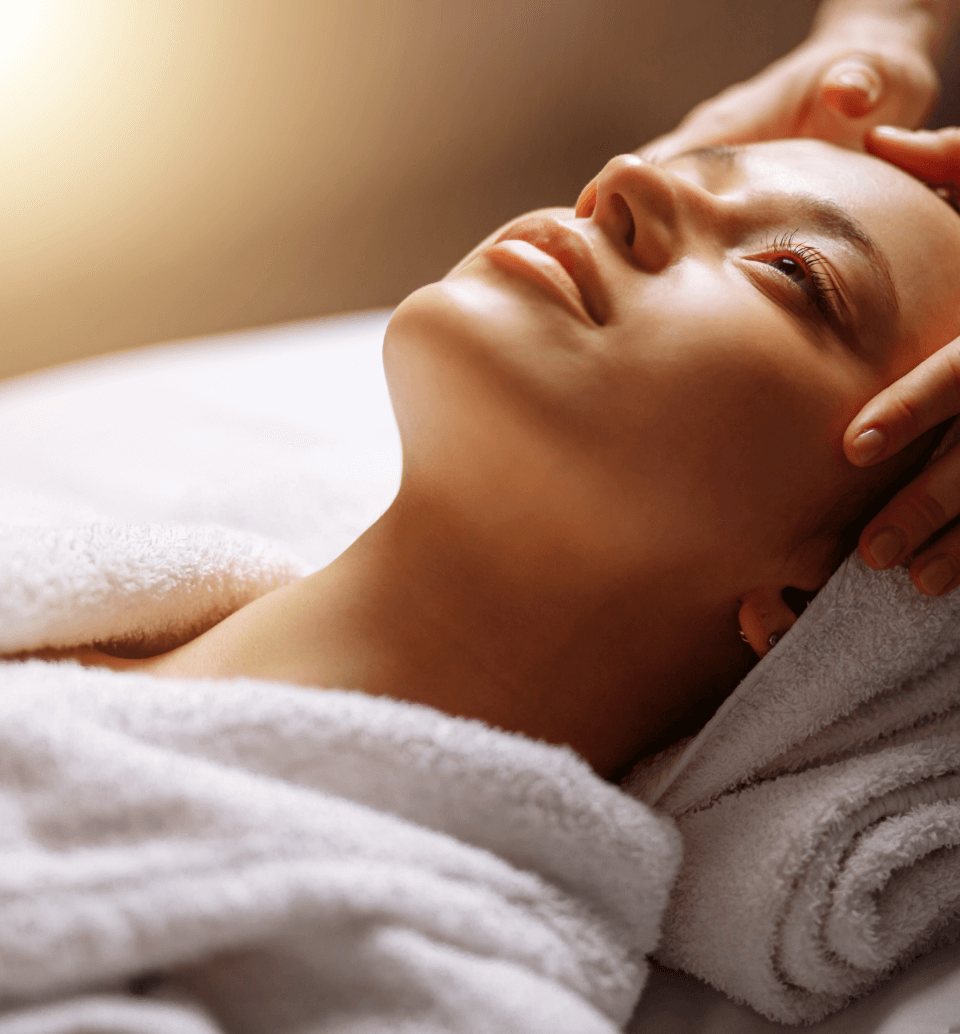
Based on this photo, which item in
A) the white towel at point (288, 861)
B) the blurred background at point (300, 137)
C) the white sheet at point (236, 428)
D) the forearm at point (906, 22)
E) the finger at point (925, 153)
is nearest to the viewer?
the white towel at point (288, 861)

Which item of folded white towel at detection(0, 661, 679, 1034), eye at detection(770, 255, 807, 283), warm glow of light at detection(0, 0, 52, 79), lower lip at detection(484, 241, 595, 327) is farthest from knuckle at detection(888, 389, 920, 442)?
warm glow of light at detection(0, 0, 52, 79)

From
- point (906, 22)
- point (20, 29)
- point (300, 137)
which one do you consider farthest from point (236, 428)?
point (906, 22)

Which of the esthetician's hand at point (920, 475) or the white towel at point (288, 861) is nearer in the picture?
the white towel at point (288, 861)

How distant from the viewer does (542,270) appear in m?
0.75

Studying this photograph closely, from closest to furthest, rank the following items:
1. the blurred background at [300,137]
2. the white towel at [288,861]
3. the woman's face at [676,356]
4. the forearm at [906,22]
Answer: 1. the white towel at [288,861]
2. the woman's face at [676,356]
3. the forearm at [906,22]
4. the blurred background at [300,137]

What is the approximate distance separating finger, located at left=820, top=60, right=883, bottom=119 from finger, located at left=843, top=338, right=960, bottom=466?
1.62 feet

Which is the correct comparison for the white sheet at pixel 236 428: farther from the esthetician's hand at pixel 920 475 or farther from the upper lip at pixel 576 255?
the esthetician's hand at pixel 920 475

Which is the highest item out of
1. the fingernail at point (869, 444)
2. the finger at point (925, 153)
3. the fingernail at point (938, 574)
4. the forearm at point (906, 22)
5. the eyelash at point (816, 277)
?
the forearm at point (906, 22)

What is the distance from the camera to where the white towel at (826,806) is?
0.74 metres

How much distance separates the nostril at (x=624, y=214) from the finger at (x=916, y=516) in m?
0.28

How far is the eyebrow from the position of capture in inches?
31.0

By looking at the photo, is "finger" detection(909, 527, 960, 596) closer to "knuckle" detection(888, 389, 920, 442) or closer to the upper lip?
"knuckle" detection(888, 389, 920, 442)

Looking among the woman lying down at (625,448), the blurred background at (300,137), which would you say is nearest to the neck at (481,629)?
the woman lying down at (625,448)

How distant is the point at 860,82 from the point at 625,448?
0.66 m
